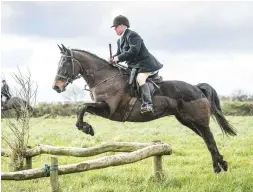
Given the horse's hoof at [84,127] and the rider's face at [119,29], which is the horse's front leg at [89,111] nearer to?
the horse's hoof at [84,127]

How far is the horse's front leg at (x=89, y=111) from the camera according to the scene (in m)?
7.24

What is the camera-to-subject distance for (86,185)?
307 inches

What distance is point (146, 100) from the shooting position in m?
7.77

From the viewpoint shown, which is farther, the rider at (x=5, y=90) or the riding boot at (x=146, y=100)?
the rider at (x=5, y=90)

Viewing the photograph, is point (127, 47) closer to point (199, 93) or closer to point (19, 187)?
point (199, 93)

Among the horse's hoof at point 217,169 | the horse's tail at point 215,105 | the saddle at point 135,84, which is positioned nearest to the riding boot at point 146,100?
the saddle at point 135,84

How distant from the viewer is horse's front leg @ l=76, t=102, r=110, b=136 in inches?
285

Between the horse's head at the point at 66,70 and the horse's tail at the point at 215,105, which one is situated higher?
the horse's head at the point at 66,70

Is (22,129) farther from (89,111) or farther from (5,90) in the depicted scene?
(5,90)

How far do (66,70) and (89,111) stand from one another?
36.4 inches

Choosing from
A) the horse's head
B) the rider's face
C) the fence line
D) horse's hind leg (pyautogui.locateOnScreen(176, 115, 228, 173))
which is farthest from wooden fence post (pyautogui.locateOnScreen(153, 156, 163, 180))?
the rider's face

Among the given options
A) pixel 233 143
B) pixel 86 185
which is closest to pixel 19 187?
pixel 86 185

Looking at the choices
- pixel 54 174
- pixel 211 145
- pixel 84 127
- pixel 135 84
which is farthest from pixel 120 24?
pixel 211 145

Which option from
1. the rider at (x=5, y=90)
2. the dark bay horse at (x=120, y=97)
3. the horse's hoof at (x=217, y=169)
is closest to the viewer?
the dark bay horse at (x=120, y=97)
